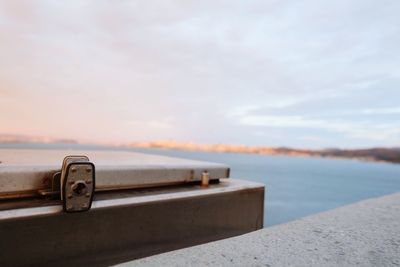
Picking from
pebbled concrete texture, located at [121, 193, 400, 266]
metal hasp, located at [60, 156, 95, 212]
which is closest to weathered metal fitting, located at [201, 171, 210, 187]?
pebbled concrete texture, located at [121, 193, 400, 266]

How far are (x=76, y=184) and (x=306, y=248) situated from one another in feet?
3.20

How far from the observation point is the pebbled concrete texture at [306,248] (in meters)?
1.00

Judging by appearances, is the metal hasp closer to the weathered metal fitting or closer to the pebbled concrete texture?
the pebbled concrete texture

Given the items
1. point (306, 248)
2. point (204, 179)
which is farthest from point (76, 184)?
point (306, 248)

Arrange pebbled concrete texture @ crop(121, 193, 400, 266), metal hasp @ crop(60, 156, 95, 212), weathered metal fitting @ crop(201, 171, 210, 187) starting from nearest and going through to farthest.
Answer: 1. pebbled concrete texture @ crop(121, 193, 400, 266)
2. metal hasp @ crop(60, 156, 95, 212)
3. weathered metal fitting @ crop(201, 171, 210, 187)

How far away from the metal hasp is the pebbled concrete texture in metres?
0.35

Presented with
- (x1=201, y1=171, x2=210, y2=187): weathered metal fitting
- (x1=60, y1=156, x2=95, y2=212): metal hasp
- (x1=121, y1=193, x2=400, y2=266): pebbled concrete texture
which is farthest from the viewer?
(x1=201, y1=171, x2=210, y2=187): weathered metal fitting

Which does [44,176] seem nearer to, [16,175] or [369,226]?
[16,175]

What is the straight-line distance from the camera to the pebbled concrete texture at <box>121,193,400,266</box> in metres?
1.00

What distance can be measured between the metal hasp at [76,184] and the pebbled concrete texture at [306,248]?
13.7 inches

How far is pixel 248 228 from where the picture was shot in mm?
1886

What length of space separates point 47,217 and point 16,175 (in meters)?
0.21

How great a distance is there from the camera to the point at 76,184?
1.12 meters

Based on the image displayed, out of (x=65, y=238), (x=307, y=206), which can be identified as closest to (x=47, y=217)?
(x=65, y=238)
